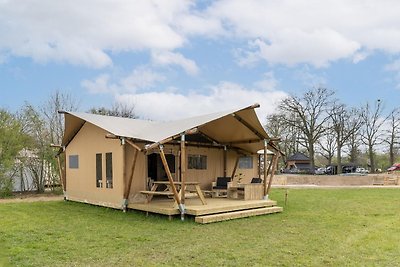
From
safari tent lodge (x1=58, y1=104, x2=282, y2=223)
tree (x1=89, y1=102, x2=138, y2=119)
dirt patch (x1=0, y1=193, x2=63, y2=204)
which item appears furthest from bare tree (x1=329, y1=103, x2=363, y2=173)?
dirt patch (x1=0, y1=193, x2=63, y2=204)

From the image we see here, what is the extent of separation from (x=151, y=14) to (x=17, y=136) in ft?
27.1

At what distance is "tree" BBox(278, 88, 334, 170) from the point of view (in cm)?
3094

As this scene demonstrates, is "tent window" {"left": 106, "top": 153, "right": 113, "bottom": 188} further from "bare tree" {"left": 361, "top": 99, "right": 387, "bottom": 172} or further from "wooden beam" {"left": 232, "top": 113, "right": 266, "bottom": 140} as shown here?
"bare tree" {"left": 361, "top": 99, "right": 387, "bottom": 172}

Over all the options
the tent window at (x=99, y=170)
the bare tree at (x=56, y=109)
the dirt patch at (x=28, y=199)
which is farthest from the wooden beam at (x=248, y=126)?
the bare tree at (x=56, y=109)

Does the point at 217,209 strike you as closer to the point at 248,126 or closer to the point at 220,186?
the point at 248,126

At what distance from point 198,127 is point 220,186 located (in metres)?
3.27

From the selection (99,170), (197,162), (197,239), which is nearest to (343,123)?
(197,162)

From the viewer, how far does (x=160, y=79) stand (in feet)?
57.2

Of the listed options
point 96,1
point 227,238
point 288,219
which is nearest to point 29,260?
point 227,238

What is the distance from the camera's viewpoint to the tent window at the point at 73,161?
12.2 metres

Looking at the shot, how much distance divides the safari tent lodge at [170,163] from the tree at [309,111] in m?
18.2

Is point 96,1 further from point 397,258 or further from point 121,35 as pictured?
point 397,258

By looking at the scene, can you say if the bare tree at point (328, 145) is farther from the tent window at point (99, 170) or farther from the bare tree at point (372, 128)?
the tent window at point (99, 170)

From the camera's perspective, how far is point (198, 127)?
30.4 ft
